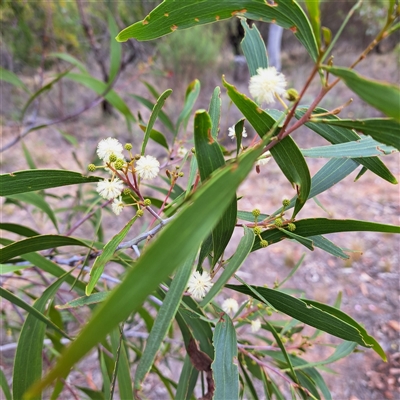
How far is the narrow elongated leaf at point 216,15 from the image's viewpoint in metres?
0.28

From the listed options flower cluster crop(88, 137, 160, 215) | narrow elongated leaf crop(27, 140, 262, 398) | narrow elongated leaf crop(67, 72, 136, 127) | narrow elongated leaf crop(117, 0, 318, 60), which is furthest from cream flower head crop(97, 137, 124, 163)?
narrow elongated leaf crop(67, 72, 136, 127)

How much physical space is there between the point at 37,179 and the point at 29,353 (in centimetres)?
32

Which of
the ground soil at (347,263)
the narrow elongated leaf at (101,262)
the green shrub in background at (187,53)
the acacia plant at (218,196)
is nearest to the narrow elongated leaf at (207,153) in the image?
the acacia plant at (218,196)

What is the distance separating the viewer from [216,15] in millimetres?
317

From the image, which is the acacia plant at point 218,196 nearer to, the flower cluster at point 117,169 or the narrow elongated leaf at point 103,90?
the flower cluster at point 117,169

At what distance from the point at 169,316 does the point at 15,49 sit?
4290 millimetres

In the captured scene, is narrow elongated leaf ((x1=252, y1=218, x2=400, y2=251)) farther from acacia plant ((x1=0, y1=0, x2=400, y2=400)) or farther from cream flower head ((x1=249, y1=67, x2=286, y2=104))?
cream flower head ((x1=249, y1=67, x2=286, y2=104))

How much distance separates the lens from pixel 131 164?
366 millimetres

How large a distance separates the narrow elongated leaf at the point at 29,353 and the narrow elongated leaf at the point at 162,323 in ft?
1.02

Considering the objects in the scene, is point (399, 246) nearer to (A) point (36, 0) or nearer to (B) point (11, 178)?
(B) point (11, 178)

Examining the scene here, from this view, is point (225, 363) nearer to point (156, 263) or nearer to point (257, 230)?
point (257, 230)

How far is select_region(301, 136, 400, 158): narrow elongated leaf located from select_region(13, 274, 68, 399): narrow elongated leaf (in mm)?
461

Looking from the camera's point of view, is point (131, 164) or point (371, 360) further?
point (371, 360)

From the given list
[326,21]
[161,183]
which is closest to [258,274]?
[161,183]
